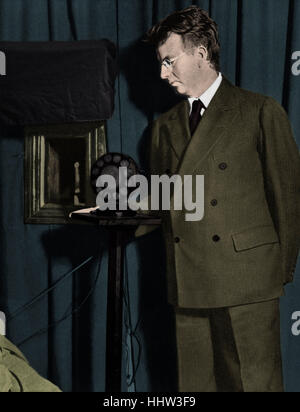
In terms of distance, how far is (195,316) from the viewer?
1.61 m

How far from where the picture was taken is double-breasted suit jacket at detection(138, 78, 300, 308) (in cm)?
149

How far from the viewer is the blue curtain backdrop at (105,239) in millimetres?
1732

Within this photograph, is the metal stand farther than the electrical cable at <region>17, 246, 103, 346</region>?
No

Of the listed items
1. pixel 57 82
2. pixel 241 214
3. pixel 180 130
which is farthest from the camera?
→ pixel 57 82

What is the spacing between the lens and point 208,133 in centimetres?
153

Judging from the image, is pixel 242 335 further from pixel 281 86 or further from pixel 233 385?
pixel 281 86

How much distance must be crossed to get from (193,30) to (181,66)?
0.12 meters

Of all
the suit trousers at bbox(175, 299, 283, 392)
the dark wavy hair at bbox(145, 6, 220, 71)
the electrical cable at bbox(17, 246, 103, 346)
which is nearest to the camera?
the suit trousers at bbox(175, 299, 283, 392)

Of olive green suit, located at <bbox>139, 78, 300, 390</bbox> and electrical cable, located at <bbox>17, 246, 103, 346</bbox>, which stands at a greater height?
olive green suit, located at <bbox>139, 78, 300, 390</bbox>

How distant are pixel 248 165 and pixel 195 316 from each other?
1.78 feet

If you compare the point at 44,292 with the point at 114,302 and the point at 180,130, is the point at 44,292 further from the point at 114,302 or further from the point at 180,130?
the point at 180,130

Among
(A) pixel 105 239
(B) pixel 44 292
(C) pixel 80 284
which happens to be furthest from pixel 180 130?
(B) pixel 44 292

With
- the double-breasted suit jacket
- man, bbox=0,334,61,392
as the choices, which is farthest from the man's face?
man, bbox=0,334,61,392

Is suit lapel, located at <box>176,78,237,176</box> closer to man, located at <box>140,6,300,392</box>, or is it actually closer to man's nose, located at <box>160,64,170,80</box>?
man, located at <box>140,6,300,392</box>
